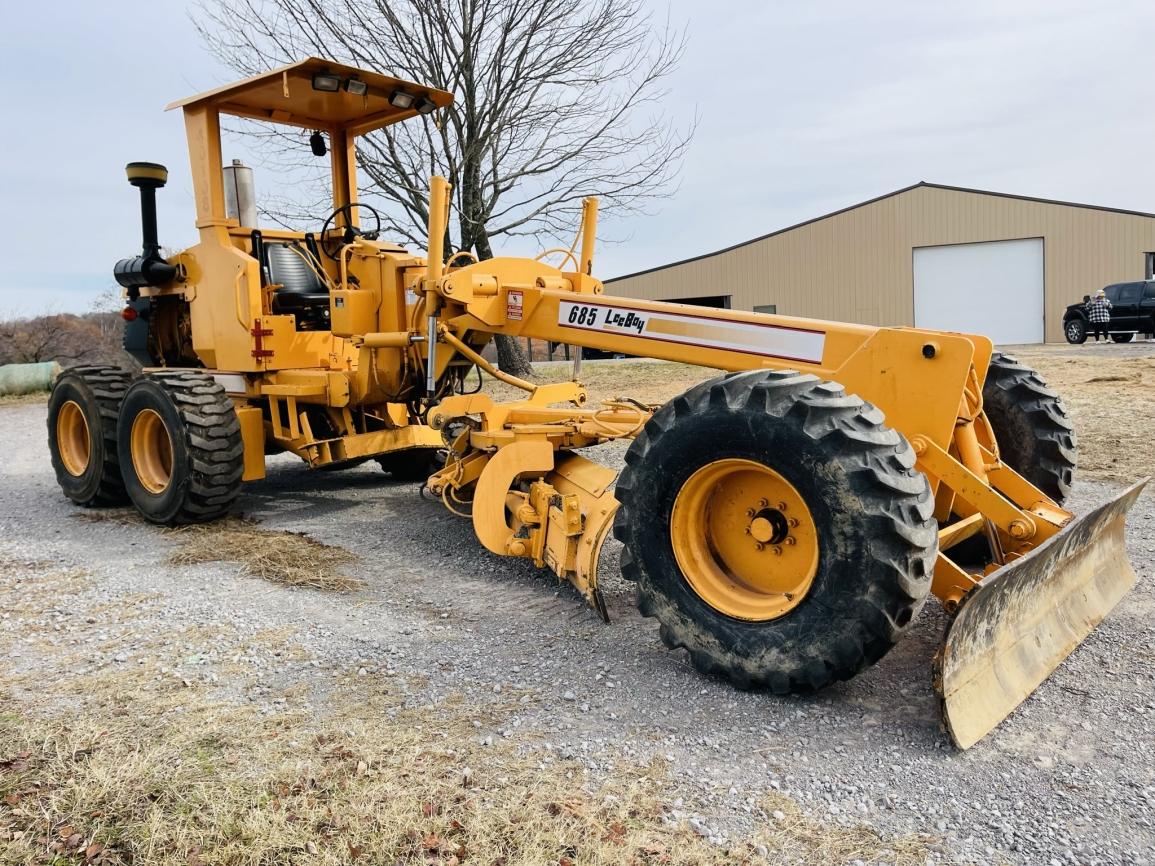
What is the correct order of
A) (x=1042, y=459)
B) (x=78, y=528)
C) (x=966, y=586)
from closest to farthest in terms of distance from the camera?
(x=966, y=586) → (x=1042, y=459) → (x=78, y=528)

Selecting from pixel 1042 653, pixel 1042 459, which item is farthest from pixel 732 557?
pixel 1042 459

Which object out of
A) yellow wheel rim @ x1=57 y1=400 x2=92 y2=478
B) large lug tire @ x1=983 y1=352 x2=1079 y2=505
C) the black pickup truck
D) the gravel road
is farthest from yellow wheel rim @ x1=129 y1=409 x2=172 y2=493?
the black pickup truck

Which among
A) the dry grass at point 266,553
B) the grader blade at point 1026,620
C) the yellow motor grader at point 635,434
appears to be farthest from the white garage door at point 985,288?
the dry grass at point 266,553

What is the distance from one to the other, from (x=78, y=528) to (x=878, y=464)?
20.3 feet

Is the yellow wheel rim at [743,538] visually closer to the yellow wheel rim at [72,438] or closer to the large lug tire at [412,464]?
the large lug tire at [412,464]

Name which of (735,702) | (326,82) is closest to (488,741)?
(735,702)

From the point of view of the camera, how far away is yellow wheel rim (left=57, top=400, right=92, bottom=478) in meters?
7.91

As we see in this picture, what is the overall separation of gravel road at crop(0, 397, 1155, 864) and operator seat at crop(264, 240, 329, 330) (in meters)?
2.18

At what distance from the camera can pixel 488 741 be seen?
3.21 meters

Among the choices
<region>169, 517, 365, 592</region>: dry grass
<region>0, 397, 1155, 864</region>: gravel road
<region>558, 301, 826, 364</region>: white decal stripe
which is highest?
<region>558, 301, 826, 364</region>: white decal stripe

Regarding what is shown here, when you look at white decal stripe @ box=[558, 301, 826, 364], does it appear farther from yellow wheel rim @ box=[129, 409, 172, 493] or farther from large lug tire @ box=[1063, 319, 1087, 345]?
large lug tire @ box=[1063, 319, 1087, 345]

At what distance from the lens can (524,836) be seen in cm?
259

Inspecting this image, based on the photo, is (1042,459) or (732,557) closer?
(732,557)

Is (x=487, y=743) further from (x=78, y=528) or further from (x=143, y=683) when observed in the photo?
(x=78, y=528)
